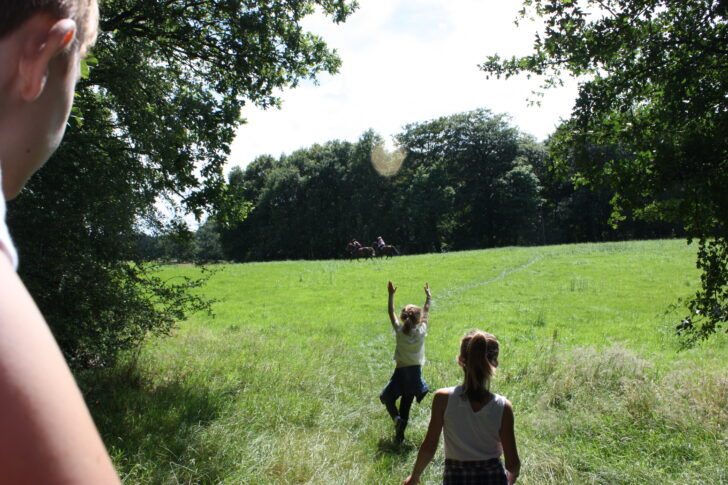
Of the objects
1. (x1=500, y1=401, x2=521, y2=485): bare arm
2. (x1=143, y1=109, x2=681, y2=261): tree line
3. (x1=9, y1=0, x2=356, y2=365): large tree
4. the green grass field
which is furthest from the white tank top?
(x1=143, y1=109, x2=681, y2=261): tree line

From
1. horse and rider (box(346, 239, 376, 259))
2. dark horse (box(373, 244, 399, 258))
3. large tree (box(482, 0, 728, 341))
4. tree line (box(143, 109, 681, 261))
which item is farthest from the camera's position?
tree line (box(143, 109, 681, 261))

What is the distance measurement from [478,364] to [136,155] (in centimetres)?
601

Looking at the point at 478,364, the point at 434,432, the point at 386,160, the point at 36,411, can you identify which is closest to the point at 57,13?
the point at 36,411

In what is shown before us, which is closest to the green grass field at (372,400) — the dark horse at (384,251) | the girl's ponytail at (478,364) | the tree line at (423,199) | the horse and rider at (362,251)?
the girl's ponytail at (478,364)

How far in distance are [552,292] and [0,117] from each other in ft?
75.3

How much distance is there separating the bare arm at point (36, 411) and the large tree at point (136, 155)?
591 cm

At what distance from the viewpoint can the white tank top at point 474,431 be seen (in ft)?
12.7

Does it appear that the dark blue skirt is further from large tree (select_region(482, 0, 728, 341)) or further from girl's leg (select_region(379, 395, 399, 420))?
large tree (select_region(482, 0, 728, 341))

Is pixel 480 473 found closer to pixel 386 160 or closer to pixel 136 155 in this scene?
pixel 136 155

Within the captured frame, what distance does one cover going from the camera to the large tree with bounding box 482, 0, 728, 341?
5.01m

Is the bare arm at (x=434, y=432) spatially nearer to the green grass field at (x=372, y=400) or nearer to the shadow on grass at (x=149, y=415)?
the green grass field at (x=372, y=400)

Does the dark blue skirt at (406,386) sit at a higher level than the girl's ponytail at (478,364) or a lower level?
lower

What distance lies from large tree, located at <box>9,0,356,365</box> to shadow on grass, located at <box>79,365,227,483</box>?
1.89ft

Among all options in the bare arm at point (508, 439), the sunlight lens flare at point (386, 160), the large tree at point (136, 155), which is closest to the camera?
the bare arm at point (508, 439)
